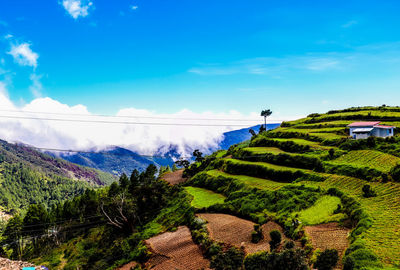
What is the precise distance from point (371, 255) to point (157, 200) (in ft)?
152

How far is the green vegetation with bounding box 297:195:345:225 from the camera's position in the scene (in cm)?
3259

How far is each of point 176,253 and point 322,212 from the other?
19.4 metres

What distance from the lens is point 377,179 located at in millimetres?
37938

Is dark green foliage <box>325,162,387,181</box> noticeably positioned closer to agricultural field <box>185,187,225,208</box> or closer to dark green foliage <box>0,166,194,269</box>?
agricultural field <box>185,187,225,208</box>

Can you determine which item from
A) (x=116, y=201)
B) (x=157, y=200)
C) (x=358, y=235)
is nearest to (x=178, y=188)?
(x=157, y=200)

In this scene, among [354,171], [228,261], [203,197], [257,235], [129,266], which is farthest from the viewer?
[203,197]

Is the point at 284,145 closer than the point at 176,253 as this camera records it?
No

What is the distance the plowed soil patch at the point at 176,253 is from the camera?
34.2 meters

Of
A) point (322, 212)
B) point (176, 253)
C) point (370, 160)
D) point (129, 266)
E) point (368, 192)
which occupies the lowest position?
point (129, 266)

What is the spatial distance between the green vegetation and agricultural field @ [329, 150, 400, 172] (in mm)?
9771

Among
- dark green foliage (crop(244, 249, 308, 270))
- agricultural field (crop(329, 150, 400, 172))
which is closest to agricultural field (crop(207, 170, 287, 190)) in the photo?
agricultural field (crop(329, 150, 400, 172))

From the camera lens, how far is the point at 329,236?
2902 cm

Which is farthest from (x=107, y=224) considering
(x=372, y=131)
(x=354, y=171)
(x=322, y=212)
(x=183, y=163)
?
(x=372, y=131)

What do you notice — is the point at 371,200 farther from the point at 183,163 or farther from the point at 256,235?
the point at 183,163
